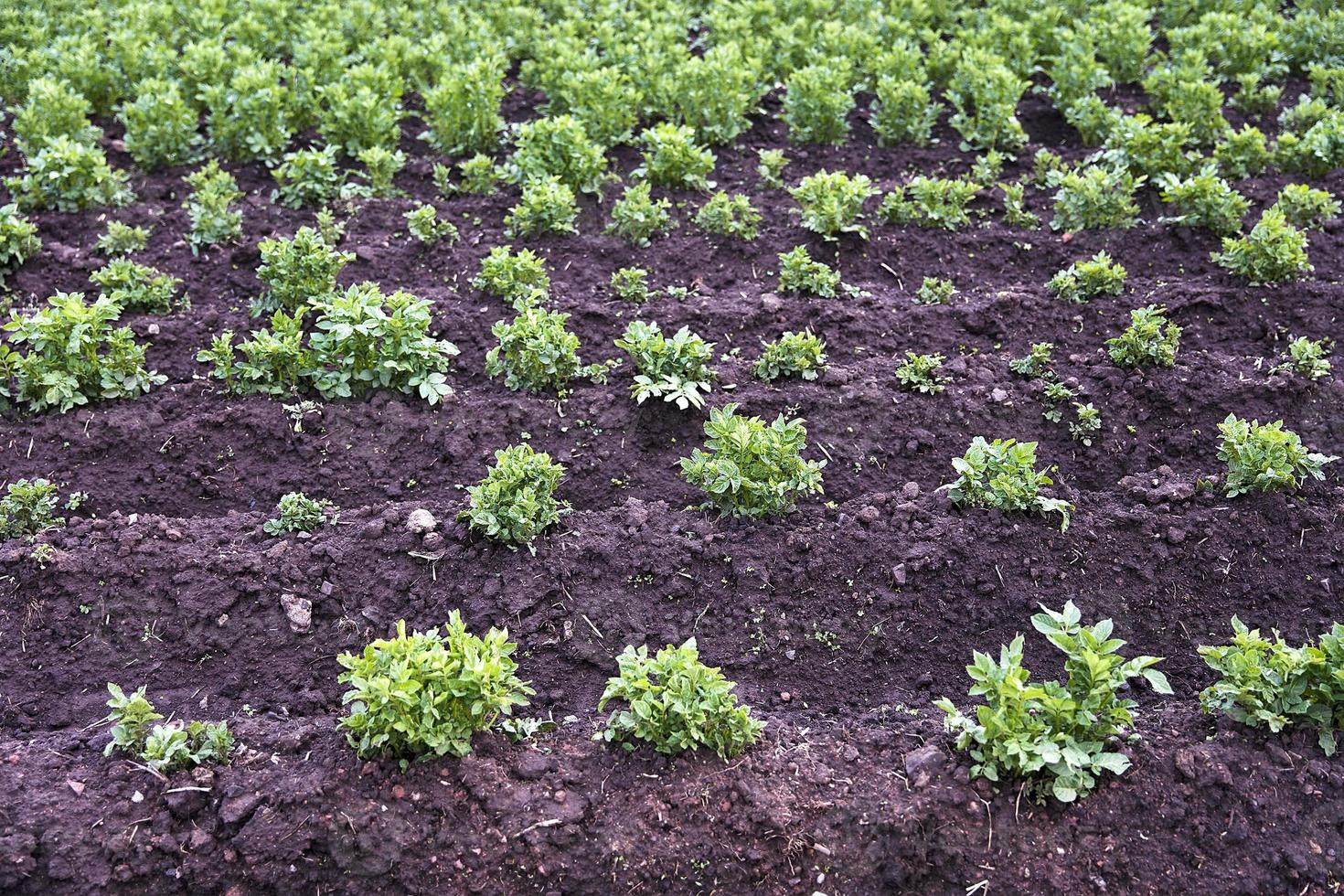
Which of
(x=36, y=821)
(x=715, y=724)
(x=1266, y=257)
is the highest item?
(x=1266, y=257)

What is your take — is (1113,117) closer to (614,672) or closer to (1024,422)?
(1024,422)

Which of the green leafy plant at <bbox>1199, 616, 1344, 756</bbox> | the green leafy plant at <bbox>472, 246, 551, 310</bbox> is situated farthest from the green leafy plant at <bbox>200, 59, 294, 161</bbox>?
the green leafy plant at <bbox>1199, 616, 1344, 756</bbox>

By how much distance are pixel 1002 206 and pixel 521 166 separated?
10.1 ft

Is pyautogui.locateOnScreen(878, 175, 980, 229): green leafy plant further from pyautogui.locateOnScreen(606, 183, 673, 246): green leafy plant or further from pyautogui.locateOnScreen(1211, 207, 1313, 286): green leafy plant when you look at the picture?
pyautogui.locateOnScreen(1211, 207, 1313, 286): green leafy plant

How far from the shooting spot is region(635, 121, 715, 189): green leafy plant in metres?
7.70

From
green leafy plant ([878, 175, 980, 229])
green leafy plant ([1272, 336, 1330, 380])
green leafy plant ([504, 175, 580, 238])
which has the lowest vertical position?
green leafy plant ([504, 175, 580, 238])

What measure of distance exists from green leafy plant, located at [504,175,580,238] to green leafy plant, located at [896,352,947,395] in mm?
2367

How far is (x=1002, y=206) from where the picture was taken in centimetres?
772

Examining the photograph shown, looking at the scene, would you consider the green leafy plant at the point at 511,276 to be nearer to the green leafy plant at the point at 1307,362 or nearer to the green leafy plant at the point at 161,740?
the green leafy plant at the point at 161,740

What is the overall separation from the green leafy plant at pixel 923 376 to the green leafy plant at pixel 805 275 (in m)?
0.88

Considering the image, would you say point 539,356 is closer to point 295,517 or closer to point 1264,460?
point 295,517

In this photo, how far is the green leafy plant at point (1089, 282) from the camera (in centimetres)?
661

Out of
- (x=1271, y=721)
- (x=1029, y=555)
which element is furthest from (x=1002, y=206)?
(x=1271, y=721)

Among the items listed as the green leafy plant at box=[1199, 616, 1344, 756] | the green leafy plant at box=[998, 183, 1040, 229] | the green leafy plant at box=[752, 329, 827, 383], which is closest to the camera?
the green leafy plant at box=[1199, 616, 1344, 756]
